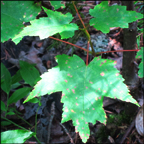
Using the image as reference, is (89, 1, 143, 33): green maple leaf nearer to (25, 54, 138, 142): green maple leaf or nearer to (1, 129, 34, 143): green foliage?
(25, 54, 138, 142): green maple leaf

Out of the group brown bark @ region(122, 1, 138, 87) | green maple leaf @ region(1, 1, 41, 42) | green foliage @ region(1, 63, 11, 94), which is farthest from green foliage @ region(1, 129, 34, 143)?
brown bark @ region(122, 1, 138, 87)

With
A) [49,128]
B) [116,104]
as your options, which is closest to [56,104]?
[49,128]

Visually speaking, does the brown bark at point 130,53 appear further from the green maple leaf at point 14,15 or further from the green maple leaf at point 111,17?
the green maple leaf at point 14,15

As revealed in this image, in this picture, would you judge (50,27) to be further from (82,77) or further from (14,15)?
(14,15)

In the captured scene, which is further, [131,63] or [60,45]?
[60,45]

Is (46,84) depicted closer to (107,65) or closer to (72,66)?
(72,66)

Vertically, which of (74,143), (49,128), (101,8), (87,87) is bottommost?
(74,143)
